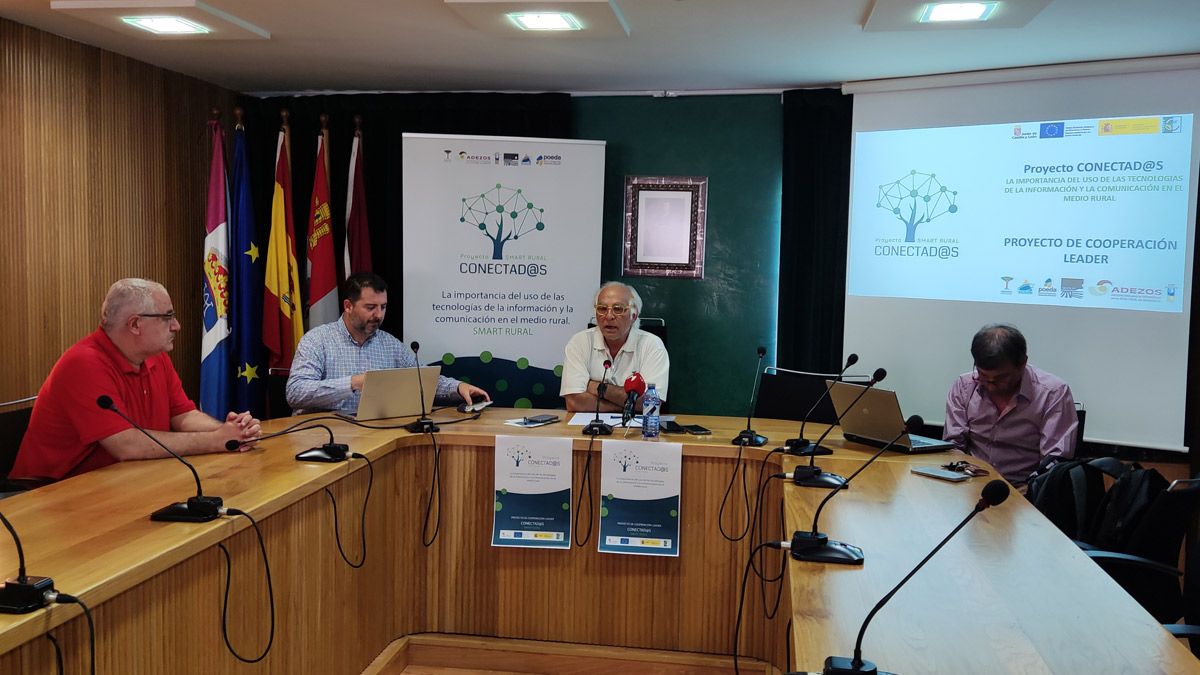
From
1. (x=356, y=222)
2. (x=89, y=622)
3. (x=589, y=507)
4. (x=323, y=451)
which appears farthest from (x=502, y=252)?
(x=89, y=622)

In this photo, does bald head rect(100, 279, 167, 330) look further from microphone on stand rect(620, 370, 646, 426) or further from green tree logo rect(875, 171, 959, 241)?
green tree logo rect(875, 171, 959, 241)

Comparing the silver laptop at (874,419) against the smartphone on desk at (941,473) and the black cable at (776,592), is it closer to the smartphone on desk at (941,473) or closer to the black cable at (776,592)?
the smartphone on desk at (941,473)

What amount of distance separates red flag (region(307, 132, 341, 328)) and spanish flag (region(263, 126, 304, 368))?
0.09 metres

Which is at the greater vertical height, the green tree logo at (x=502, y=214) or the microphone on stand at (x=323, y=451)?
the green tree logo at (x=502, y=214)

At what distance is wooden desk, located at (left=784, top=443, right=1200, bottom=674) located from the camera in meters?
1.42

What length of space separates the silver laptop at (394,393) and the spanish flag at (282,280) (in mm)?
1846

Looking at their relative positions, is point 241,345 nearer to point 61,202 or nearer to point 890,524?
point 61,202

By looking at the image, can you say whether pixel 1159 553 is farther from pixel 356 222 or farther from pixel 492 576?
pixel 356 222

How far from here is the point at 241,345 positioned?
4.92 metres

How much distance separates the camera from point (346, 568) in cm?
270

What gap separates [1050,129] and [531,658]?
10.8 ft

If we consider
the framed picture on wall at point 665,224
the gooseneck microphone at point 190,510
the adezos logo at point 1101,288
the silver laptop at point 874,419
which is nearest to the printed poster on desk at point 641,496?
the silver laptop at point 874,419

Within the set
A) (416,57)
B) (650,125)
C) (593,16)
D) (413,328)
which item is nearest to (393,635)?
(413,328)

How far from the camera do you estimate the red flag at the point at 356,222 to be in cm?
504
